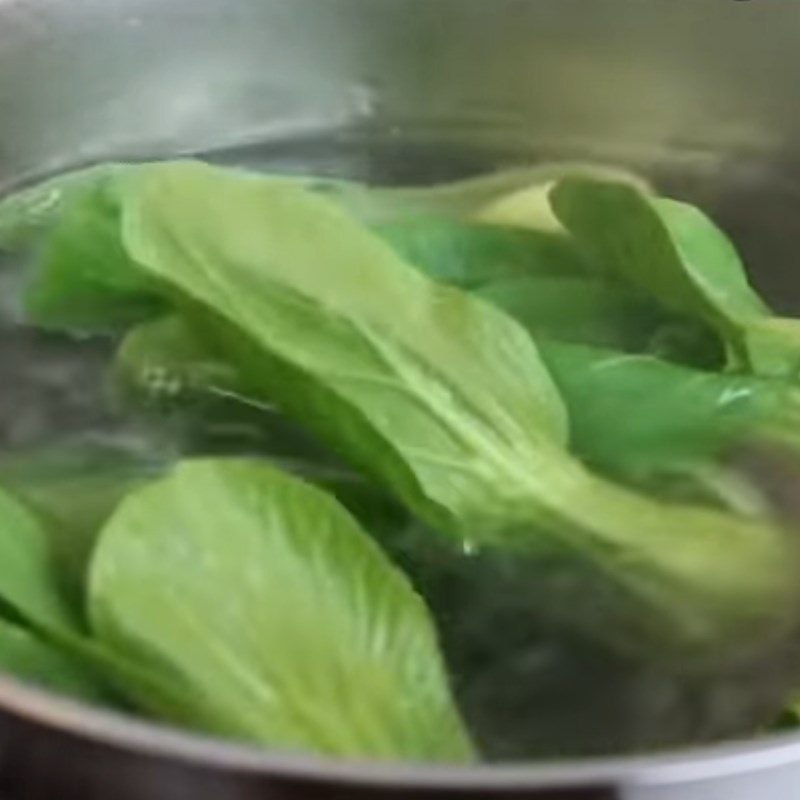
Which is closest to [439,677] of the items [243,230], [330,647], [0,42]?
[330,647]

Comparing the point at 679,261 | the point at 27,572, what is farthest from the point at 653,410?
the point at 27,572

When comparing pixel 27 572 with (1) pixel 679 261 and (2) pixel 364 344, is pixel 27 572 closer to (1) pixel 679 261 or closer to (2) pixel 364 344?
(2) pixel 364 344

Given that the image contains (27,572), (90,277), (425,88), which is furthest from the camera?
(425,88)

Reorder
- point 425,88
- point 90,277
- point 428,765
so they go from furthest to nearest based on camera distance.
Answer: point 425,88, point 90,277, point 428,765

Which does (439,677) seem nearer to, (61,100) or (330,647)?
(330,647)

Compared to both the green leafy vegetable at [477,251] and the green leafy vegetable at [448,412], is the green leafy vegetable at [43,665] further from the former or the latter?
the green leafy vegetable at [477,251]

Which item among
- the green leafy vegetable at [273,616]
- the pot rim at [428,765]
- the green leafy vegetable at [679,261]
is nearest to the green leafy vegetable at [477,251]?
the green leafy vegetable at [679,261]

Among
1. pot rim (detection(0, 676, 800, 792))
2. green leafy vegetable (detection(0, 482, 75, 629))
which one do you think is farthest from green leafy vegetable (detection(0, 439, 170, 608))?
pot rim (detection(0, 676, 800, 792))
